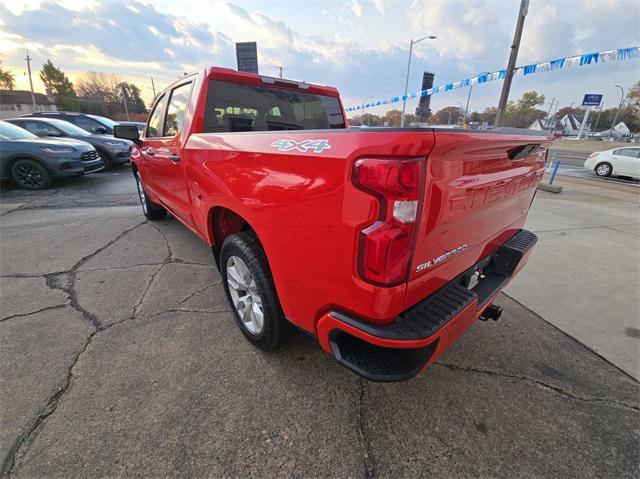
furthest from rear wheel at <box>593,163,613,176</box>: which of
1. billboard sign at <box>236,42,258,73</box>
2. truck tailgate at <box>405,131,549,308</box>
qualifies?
billboard sign at <box>236,42,258,73</box>

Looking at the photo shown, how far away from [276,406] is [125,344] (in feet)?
4.39

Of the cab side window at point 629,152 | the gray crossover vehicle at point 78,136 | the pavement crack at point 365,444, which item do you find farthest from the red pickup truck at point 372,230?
the cab side window at point 629,152

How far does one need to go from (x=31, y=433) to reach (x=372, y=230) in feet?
7.02

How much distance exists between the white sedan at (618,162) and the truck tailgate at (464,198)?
1618cm

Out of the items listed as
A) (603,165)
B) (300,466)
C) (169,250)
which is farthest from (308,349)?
(603,165)

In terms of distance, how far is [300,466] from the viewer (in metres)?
1.57

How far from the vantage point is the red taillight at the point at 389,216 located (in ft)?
3.83

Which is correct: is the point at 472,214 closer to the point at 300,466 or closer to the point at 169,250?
the point at 300,466

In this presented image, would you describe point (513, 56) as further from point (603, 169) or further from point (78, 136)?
point (78, 136)

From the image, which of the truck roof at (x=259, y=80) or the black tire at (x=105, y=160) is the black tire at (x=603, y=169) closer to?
the truck roof at (x=259, y=80)

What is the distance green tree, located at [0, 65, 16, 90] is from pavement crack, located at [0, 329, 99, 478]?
297 ft

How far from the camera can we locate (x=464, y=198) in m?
1.44

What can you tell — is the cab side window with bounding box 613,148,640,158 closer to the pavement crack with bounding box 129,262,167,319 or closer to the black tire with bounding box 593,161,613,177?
the black tire with bounding box 593,161,613,177

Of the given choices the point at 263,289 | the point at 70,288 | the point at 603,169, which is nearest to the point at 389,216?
the point at 263,289
